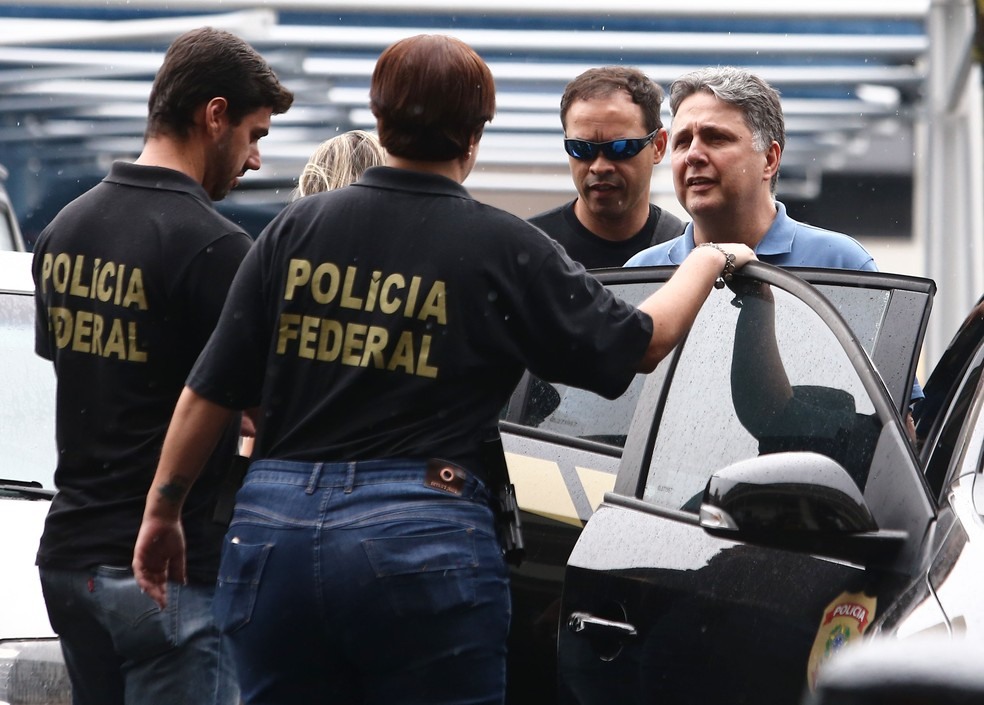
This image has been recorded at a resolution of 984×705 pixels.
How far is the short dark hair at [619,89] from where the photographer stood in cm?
452

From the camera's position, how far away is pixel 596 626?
2.70 meters

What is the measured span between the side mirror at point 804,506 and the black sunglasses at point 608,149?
2.18m

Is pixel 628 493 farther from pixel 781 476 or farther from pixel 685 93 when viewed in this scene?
pixel 685 93

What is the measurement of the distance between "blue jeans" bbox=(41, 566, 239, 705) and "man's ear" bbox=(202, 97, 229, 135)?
0.86 m

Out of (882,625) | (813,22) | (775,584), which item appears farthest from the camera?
(813,22)

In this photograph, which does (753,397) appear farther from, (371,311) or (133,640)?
(133,640)

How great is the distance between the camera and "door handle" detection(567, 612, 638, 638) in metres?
2.68

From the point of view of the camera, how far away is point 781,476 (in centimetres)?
234

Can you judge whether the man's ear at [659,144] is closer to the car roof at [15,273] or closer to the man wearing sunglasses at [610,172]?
the man wearing sunglasses at [610,172]

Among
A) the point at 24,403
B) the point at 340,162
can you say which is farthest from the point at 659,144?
the point at 24,403

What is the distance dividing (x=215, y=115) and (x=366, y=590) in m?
1.08

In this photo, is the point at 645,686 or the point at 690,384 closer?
the point at 645,686

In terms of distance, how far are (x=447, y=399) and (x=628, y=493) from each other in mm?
583

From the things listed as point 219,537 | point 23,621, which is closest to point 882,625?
point 219,537
